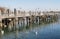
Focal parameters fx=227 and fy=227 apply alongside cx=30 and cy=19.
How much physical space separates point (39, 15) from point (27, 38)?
50.7 m

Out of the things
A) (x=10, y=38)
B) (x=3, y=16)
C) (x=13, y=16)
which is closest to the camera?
(x=10, y=38)

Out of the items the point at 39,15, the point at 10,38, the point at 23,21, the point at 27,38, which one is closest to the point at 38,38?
the point at 27,38

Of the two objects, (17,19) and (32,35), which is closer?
(32,35)

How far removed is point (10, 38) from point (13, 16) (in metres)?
22.6

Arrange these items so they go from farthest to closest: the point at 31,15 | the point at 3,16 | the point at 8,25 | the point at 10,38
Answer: the point at 31,15 < the point at 8,25 < the point at 3,16 < the point at 10,38

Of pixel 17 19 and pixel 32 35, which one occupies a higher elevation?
pixel 17 19

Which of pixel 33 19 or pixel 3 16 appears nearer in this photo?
pixel 3 16

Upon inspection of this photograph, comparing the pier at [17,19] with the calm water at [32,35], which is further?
the pier at [17,19]

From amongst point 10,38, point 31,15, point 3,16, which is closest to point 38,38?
point 10,38

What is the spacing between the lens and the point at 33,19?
260 feet

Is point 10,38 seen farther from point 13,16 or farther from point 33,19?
point 33,19

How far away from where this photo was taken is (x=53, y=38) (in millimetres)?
37500

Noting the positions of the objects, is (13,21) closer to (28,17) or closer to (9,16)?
(9,16)

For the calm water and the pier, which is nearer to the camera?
the calm water
